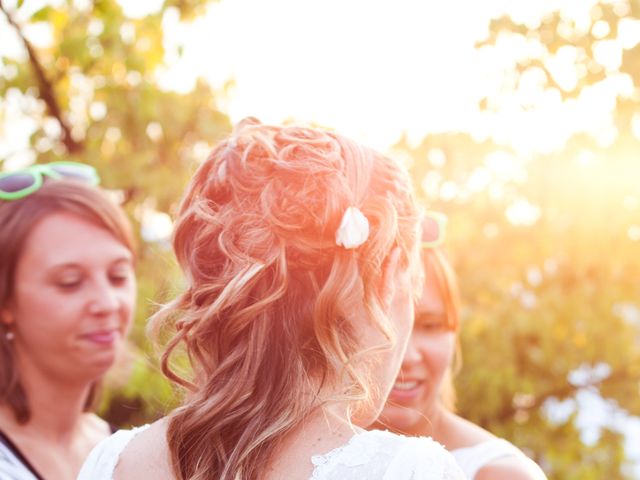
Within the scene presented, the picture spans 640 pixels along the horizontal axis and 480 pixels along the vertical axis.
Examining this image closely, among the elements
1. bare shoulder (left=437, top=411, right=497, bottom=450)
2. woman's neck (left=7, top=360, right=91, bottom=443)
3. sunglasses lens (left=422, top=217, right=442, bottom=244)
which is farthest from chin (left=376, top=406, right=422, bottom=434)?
woman's neck (left=7, top=360, right=91, bottom=443)

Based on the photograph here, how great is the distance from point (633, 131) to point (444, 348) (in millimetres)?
3306

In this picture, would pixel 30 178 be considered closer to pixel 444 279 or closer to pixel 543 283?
pixel 444 279

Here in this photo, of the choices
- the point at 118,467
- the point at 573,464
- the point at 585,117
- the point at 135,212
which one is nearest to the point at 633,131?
the point at 585,117

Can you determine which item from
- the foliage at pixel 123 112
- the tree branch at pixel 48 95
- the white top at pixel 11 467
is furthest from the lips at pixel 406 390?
the tree branch at pixel 48 95

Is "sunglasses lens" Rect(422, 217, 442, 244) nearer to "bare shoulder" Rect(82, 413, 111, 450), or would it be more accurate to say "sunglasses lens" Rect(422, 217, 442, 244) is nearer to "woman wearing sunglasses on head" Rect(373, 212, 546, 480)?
"woman wearing sunglasses on head" Rect(373, 212, 546, 480)

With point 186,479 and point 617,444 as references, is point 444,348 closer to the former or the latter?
point 186,479

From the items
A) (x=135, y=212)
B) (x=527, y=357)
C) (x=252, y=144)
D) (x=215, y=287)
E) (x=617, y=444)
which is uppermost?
(x=252, y=144)

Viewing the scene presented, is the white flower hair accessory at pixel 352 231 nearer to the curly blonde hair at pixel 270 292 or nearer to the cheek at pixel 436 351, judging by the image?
Answer: the curly blonde hair at pixel 270 292

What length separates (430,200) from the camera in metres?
7.45

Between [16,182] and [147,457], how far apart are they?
176 cm

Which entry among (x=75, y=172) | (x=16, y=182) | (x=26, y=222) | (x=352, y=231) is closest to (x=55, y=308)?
(x=26, y=222)

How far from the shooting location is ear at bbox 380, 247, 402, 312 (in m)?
2.07

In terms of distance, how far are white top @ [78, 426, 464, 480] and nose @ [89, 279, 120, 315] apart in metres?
1.68

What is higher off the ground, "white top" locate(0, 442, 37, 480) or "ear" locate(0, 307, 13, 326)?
"ear" locate(0, 307, 13, 326)
